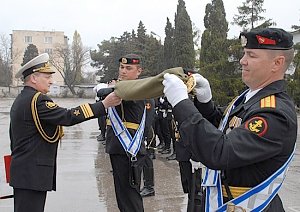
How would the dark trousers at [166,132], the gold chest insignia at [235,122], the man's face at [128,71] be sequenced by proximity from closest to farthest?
the gold chest insignia at [235,122]
the man's face at [128,71]
the dark trousers at [166,132]

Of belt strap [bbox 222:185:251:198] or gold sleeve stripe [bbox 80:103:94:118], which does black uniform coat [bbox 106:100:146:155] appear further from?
belt strap [bbox 222:185:251:198]

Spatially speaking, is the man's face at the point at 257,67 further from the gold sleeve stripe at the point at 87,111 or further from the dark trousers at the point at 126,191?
the dark trousers at the point at 126,191

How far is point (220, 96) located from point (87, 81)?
59.8 meters

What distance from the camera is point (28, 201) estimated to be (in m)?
3.59

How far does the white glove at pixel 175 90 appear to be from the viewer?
6.65ft

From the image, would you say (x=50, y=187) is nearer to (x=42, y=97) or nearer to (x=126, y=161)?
(x=42, y=97)

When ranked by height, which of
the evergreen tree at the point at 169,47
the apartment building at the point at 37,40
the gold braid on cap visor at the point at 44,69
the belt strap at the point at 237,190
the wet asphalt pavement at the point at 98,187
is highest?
the apartment building at the point at 37,40

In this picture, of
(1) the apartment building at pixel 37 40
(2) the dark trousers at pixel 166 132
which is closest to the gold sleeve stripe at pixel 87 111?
(2) the dark trousers at pixel 166 132

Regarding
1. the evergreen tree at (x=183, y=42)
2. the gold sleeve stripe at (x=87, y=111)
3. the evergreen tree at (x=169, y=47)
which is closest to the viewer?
the gold sleeve stripe at (x=87, y=111)

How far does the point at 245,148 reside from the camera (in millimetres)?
1900

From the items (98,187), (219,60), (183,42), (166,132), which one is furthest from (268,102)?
(183,42)

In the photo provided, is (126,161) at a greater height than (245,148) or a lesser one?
lesser

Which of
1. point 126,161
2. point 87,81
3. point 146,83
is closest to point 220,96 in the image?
point 126,161

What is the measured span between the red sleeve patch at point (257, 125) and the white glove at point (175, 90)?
32 cm
